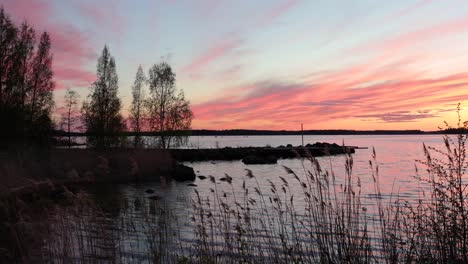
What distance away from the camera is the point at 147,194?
29.5 meters

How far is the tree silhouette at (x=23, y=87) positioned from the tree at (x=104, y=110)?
771 centimetres

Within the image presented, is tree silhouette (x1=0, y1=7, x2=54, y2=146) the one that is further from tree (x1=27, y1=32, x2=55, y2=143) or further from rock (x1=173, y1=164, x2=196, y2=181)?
rock (x1=173, y1=164, x2=196, y2=181)

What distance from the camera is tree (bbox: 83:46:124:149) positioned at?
52938mm

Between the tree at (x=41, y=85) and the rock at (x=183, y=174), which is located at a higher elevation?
the tree at (x=41, y=85)

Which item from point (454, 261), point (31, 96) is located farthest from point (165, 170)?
point (454, 261)

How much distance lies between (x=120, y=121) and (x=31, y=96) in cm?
1483

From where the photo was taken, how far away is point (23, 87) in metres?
40.8

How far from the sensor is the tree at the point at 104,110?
52.9 metres

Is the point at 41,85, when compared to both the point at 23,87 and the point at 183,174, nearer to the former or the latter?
the point at 23,87

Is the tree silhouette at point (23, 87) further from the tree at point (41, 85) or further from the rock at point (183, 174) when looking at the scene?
the rock at point (183, 174)

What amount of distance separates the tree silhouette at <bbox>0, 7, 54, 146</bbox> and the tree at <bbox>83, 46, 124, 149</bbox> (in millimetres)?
7713

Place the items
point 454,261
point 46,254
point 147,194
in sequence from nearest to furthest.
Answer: point 454,261
point 46,254
point 147,194

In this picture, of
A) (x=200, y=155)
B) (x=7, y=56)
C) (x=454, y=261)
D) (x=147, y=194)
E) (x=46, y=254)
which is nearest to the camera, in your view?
(x=454, y=261)

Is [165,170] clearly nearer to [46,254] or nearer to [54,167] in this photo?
[54,167]
